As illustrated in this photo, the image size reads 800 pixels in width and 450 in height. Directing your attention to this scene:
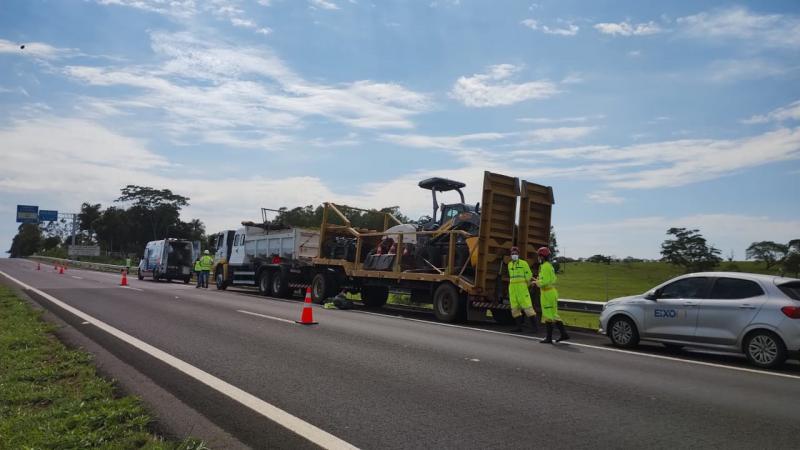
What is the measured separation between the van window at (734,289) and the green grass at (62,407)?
855 centimetres

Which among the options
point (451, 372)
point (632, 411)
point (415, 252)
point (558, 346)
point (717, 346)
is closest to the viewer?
point (632, 411)

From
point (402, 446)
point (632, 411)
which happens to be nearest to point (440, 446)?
point (402, 446)

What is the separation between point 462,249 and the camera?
47.8 feet

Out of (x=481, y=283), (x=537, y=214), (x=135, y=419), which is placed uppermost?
(x=537, y=214)

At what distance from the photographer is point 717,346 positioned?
951 centimetres

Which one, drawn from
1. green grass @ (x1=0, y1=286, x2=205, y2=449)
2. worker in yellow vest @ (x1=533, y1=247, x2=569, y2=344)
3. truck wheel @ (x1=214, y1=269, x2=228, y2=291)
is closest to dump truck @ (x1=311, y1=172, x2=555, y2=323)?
worker in yellow vest @ (x1=533, y1=247, x2=569, y2=344)

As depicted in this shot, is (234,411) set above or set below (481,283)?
below

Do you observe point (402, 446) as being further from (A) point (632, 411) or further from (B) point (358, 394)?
(A) point (632, 411)

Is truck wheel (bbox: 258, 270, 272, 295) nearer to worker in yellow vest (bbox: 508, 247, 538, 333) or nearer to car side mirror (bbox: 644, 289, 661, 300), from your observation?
worker in yellow vest (bbox: 508, 247, 538, 333)

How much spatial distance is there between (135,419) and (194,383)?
59.8 inches

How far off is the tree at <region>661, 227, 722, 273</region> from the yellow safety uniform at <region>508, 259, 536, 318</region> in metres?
42.6

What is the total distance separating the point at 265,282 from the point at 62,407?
17637 millimetres

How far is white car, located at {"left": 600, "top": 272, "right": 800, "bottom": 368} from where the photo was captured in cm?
884

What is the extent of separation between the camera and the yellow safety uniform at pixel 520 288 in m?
12.0
